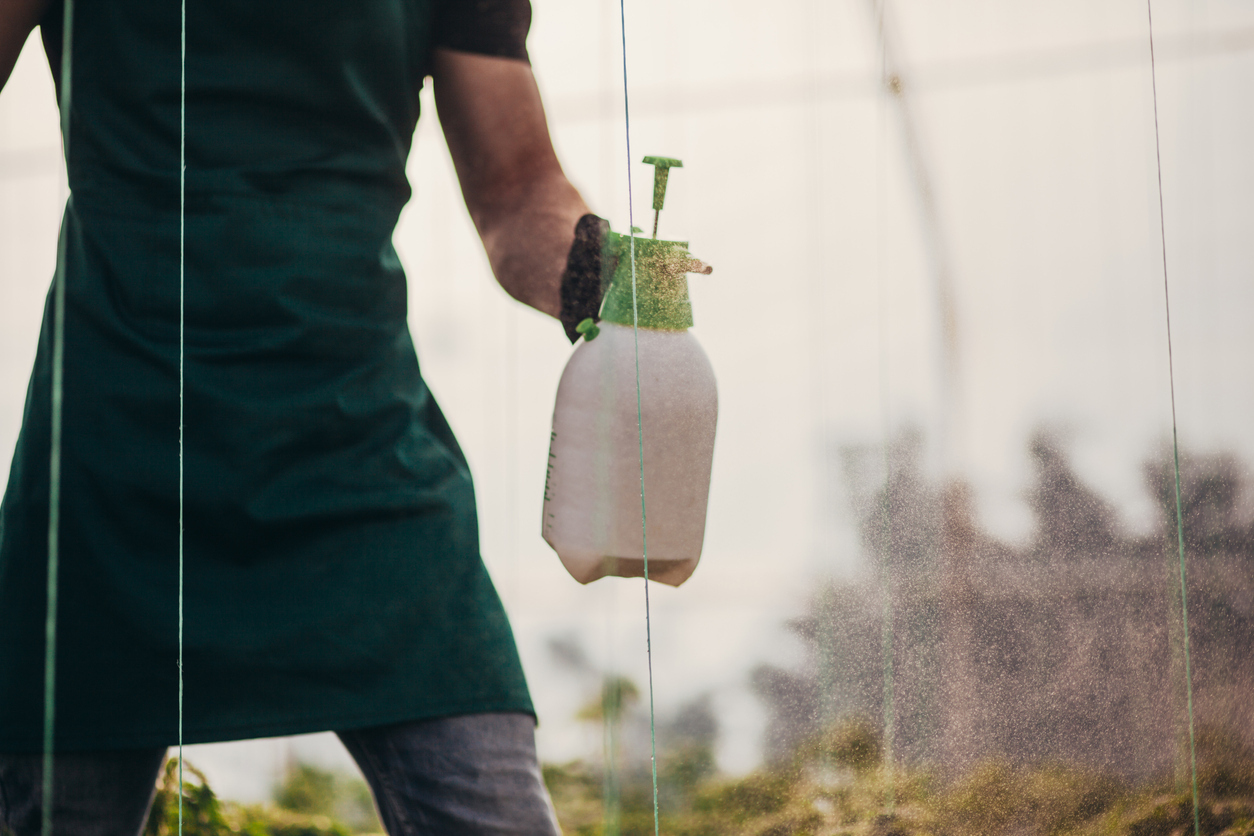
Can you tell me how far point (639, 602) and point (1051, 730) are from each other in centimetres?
62

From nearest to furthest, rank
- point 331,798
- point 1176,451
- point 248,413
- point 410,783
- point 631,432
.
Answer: point 410,783 → point 248,413 → point 631,432 → point 331,798 → point 1176,451

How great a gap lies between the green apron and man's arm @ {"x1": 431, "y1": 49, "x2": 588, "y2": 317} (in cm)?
9

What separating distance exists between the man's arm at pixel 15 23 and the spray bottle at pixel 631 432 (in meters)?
0.77

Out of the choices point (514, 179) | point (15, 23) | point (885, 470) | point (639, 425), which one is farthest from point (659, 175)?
point (15, 23)

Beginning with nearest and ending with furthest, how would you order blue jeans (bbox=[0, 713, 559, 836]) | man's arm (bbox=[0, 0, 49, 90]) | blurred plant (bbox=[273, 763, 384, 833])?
1. blue jeans (bbox=[0, 713, 559, 836])
2. man's arm (bbox=[0, 0, 49, 90])
3. blurred plant (bbox=[273, 763, 384, 833])

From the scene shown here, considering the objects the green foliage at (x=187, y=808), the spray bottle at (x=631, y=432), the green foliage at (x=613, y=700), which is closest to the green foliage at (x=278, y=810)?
the green foliage at (x=187, y=808)

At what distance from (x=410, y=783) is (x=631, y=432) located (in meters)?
0.50

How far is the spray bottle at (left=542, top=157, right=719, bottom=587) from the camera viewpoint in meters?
1.37

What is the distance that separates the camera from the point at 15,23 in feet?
4.39

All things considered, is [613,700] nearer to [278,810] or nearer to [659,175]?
[278,810]

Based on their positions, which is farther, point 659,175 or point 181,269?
point 659,175

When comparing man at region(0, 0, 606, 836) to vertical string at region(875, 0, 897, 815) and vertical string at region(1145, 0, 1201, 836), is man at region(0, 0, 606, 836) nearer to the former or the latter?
vertical string at region(875, 0, 897, 815)

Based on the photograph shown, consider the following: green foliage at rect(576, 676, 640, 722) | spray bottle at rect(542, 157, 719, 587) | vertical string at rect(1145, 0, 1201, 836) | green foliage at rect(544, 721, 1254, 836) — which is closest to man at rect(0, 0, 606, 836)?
spray bottle at rect(542, 157, 719, 587)

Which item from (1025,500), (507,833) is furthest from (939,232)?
(507,833)
